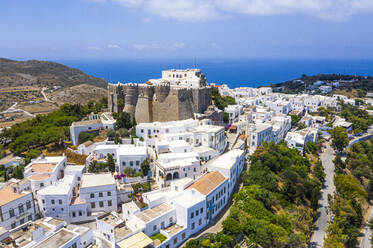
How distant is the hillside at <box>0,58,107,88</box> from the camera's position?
9826 cm

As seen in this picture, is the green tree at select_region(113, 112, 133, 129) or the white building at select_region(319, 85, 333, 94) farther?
the white building at select_region(319, 85, 333, 94)

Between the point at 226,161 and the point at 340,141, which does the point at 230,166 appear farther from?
the point at 340,141

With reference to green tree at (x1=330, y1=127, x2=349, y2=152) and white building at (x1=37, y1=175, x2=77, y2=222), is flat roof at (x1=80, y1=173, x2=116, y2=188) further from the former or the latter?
green tree at (x1=330, y1=127, x2=349, y2=152)

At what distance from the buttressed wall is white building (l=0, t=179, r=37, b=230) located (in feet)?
65.4

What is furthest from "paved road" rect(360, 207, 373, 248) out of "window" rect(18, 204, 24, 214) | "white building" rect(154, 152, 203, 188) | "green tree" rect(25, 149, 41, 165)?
"green tree" rect(25, 149, 41, 165)

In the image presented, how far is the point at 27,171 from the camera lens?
2603cm

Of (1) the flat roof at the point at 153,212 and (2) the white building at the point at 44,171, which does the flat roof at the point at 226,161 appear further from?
(2) the white building at the point at 44,171

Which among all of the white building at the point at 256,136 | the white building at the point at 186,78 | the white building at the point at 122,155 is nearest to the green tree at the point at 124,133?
the white building at the point at 122,155

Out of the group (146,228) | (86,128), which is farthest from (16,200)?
(86,128)

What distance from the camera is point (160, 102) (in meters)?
41.0

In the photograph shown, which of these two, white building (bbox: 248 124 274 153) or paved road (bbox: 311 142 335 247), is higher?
white building (bbox: 248 124 274 153)

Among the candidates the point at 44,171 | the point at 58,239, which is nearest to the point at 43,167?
the point at 44,171

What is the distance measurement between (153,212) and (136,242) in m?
3.25

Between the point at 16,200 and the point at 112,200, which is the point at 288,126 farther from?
the point at 16,200
